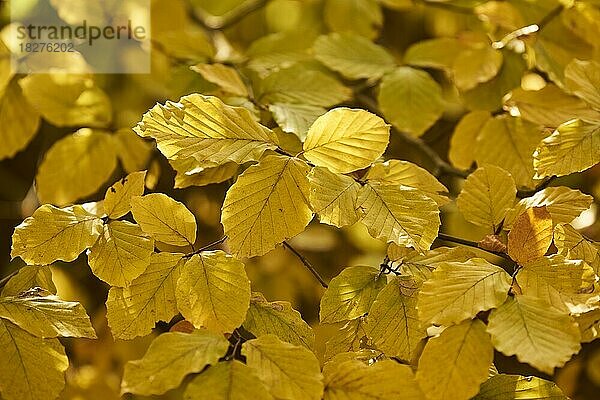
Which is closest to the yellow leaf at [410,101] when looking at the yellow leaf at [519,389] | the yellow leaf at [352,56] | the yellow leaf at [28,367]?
→ the yellow leaf at [352,56]

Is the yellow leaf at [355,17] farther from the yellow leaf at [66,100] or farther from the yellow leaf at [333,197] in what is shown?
the yellow leaf at [333,197]

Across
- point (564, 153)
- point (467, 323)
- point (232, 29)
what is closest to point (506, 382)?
point (467, 323)

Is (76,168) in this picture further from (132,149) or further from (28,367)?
(28,367)

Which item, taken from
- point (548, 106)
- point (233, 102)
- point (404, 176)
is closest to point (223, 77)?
point (233, 102)

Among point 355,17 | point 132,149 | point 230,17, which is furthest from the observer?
point 230,17

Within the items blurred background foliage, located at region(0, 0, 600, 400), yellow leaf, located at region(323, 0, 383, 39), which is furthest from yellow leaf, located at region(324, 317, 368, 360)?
yellow leaf, located at region(323, 0, 383, 39)

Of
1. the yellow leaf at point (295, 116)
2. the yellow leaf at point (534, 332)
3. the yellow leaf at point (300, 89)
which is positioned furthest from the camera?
the yellow leaf at point (300, 89)
